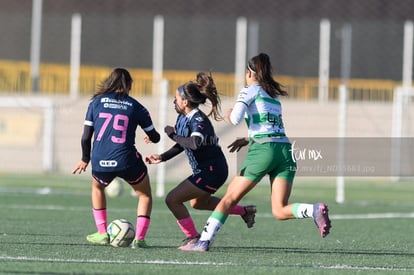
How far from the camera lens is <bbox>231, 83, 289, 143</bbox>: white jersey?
432 inches

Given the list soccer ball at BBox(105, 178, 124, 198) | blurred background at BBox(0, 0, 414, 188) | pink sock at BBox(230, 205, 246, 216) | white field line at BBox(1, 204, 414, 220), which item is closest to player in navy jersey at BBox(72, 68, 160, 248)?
pink sock at BBox(230, 205, 246, 216)

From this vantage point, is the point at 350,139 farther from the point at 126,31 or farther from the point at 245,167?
the point at 245,167

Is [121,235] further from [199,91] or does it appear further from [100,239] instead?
[199,91]

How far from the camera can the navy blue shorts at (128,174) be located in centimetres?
1154

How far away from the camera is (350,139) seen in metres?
26.3

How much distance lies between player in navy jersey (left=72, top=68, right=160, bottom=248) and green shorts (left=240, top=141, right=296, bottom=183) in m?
1.24

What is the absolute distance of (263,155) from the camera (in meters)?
11.0

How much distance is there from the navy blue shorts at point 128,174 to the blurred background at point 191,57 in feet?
49.5

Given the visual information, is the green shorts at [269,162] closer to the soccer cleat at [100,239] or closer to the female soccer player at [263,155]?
the female soccer player at [263,155]

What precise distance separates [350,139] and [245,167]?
15.5 m

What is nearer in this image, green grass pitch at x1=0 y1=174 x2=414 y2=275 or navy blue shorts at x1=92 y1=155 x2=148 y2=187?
green grass pitch at x1=0 y1=174 x2=414 y2=275

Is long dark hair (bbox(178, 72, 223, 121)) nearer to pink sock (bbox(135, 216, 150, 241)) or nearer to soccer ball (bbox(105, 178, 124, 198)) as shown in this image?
pink sock (bbox(135, 216, 150, 241))

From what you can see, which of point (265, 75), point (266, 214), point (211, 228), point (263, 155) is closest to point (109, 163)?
point (211, 228)

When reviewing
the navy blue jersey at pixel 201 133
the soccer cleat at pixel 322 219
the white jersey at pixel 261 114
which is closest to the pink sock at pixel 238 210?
the navy blue jersey at pixel 201 133
